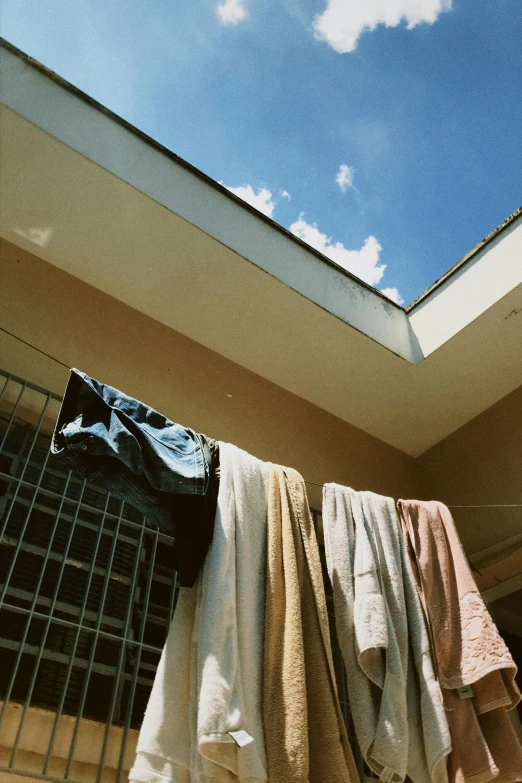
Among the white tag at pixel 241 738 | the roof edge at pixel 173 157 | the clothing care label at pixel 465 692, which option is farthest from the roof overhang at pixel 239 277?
the white tag at pixel 241 738

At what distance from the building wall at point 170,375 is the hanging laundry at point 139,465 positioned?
0.96m

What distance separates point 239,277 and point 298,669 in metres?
1.71

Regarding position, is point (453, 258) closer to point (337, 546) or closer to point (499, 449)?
point (499, 449)

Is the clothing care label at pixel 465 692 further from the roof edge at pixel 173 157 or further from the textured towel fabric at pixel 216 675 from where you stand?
the roof edge at pixel 173 157

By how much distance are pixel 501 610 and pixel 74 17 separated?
11.8 ft

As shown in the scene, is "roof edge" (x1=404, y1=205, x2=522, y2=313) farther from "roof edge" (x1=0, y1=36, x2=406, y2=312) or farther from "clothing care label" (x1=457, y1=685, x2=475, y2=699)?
"clothing care label" (x1=457, y1=685, x2=475, y2=699)

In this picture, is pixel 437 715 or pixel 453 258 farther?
pixel 453 258

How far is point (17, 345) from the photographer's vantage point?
2.67 meters

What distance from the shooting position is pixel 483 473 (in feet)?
10.9

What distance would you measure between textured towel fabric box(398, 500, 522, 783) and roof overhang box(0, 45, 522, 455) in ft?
4.09

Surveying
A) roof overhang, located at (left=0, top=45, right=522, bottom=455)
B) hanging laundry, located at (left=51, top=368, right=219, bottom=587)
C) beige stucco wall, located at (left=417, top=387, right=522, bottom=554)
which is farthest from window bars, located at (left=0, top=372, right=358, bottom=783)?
beige stucco wall, located at (left=417, top=387, right=522, bottom=554)

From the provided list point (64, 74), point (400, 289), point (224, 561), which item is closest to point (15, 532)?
point (224, 561)

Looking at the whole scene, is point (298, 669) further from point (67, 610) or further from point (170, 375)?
point (170, 375)

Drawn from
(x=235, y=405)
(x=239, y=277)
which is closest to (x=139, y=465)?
(x=239, y=277)
